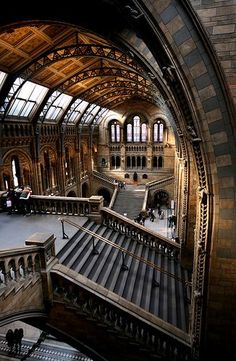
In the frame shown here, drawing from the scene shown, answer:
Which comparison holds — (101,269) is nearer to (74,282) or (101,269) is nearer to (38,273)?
(74,282)

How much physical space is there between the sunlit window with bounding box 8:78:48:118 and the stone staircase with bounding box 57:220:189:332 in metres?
10.3

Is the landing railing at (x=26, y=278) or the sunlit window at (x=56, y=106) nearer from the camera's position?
the landing railing at (x=26, y=278)

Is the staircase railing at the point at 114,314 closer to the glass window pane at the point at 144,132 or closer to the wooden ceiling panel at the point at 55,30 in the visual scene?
the wooden ceiling panel at the point at 55,30

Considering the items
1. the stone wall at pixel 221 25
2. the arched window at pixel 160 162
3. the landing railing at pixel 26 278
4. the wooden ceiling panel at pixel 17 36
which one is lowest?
the landing railing at pixel 26 278

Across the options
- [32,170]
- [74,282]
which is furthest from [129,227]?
[32,170]

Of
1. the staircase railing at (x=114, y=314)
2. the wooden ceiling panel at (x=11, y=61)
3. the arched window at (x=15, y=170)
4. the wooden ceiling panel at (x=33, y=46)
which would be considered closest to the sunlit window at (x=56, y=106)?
the arched window at (x=15, y=170)

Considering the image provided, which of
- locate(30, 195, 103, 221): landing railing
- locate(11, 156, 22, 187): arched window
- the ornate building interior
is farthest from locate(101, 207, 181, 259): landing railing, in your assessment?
locate(11, 156, 22, 187): arched window

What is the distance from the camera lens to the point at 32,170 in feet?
62.6

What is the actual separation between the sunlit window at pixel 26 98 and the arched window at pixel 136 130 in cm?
1687

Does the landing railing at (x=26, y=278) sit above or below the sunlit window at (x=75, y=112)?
below

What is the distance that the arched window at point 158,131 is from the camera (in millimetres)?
32188

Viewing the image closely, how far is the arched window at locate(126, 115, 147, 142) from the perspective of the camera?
108ft

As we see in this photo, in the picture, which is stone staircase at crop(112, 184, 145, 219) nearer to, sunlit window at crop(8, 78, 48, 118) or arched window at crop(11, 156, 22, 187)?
arched window at crop(11, 156, 22, 187)

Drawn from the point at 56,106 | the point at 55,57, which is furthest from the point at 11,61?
the point at 56,106
